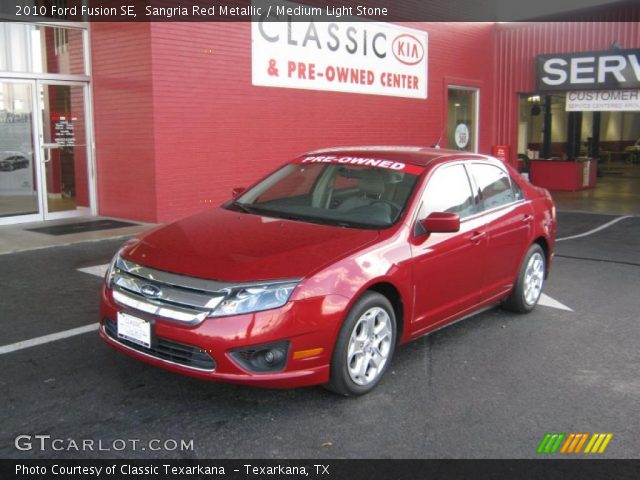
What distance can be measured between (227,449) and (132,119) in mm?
8383

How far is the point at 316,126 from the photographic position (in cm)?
1352

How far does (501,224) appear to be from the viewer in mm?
5527

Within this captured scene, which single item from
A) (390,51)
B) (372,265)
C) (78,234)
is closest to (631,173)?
(390,51)

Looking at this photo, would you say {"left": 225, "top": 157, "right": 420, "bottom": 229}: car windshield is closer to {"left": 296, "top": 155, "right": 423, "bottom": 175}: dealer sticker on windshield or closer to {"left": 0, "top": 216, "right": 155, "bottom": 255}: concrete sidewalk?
{"left": 296, "top": 155, "right": 423, "bottom": 175}: dealer sticker on windshield

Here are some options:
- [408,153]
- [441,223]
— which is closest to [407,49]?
[408,153]

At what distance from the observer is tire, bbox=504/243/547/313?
19.5ft

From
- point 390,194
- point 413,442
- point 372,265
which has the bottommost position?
point 413,442

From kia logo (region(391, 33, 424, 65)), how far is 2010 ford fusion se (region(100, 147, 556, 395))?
10.1 metres

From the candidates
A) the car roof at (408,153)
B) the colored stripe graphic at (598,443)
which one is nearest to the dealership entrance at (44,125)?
the car roof at (408,153)

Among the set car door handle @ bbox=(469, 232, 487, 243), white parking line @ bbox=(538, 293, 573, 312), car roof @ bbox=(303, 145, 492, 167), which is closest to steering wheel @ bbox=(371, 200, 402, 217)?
car roof @ bbox=(303, 145, 492, 167)

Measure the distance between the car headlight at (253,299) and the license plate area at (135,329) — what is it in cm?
45

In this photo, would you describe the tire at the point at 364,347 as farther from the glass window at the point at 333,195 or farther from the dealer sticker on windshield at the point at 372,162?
the dealer sticker on windshield at the point at 372,162

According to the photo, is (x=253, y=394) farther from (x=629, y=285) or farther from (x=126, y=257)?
(x=629, y=285)

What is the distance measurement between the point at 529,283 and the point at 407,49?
10.7m
